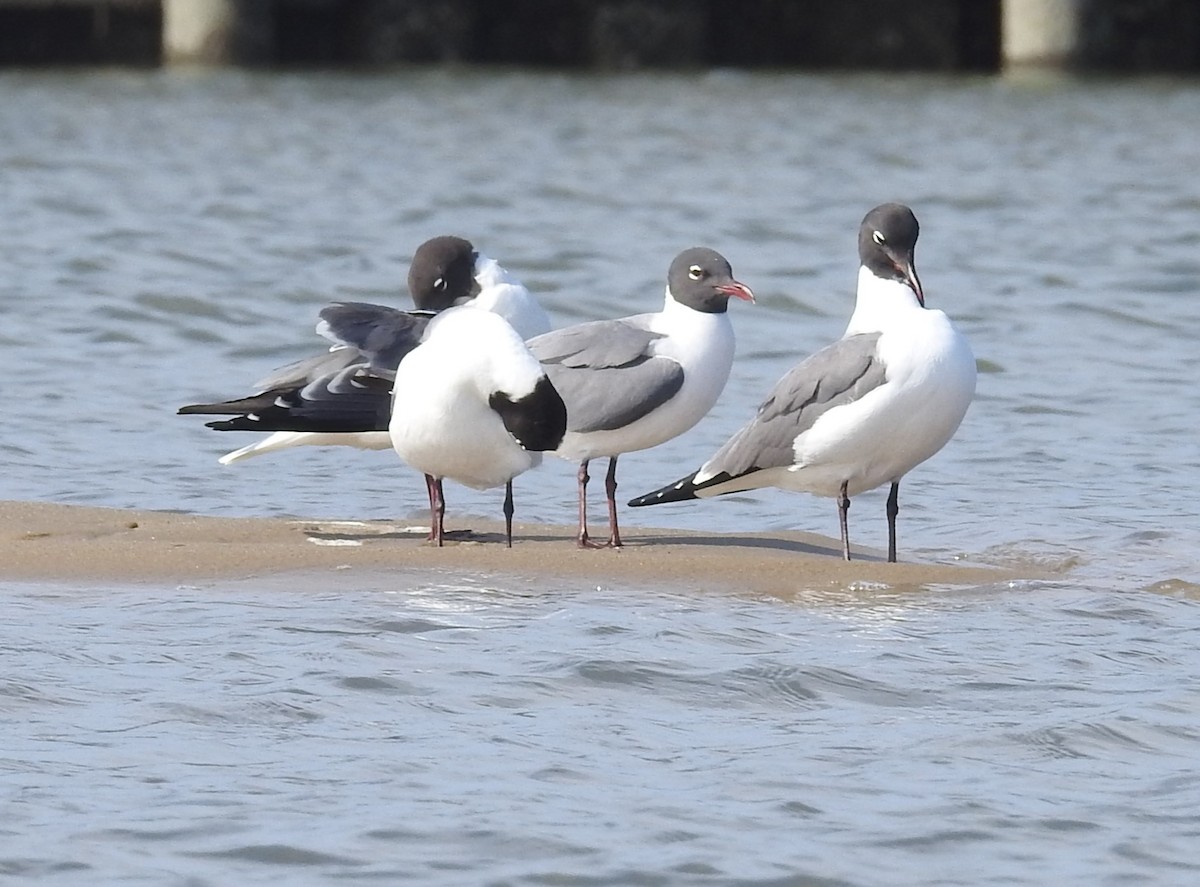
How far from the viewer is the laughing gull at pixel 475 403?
239 inches

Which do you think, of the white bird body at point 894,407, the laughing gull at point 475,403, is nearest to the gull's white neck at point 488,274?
the laughing gull at point 475,403

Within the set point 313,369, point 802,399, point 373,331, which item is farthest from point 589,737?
point 313,369

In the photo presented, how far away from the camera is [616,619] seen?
5484 millimetres

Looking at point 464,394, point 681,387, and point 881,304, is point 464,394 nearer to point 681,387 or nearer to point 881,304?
point 681,387

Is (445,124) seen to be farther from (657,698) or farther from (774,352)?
(657,698)

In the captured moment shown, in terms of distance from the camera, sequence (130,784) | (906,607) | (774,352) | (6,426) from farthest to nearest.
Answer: (774,352)
(6,426)
(906,607)
(130,784)

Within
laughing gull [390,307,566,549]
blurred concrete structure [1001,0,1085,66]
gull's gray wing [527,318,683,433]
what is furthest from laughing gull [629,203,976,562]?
blurred concrete structure [1001,0,1085,66]

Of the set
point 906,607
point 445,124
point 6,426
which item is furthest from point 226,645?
point 445,124

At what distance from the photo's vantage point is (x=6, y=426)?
27.9 feet

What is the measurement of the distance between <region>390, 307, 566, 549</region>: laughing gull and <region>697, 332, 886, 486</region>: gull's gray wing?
0.60 m

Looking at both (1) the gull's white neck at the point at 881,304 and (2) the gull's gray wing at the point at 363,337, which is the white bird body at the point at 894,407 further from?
(2) the gull's gray wing at the point at 363,337

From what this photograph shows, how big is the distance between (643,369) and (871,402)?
0.70 metres

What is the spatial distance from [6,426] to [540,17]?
19935 mm

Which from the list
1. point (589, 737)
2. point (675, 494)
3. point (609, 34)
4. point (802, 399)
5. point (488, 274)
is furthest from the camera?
point (609, 34)
